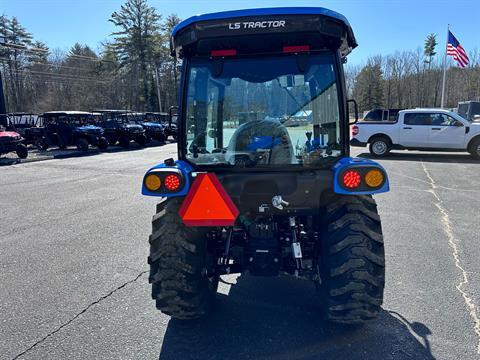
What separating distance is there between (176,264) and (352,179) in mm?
1441

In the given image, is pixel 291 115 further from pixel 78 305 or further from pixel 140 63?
pixel 140 63

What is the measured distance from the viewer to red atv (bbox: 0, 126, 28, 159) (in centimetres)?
1554

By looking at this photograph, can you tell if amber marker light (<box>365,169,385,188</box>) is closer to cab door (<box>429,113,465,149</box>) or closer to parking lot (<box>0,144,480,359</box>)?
parking lot (<box>0,144,480,359</box>)

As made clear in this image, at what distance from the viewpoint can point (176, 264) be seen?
2.79 m

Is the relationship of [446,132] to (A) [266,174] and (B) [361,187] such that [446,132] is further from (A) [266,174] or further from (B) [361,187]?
(A) [266,174]

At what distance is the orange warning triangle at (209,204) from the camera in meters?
2.61

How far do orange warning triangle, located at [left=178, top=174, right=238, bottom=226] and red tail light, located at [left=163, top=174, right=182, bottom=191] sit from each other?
165 millimetres

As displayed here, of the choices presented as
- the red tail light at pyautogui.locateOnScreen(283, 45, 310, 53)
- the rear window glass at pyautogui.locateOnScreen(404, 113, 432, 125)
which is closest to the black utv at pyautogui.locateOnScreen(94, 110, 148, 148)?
the rear window glass at pyautogui.locateOnScreen(404, 113, 432, 125)

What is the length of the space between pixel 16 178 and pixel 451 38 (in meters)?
25.2

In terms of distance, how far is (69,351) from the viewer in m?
2.78

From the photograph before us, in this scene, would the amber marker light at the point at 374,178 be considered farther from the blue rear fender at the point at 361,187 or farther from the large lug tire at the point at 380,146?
the large lug tire at the point at 380,146

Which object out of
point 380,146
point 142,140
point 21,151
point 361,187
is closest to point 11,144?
point 21,151

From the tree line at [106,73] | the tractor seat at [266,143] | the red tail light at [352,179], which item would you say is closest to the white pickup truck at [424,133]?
the tractor seat at [266,143]

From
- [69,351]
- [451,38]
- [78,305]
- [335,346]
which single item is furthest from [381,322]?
[451,38]
